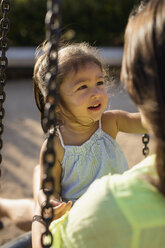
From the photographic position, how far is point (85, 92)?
158cm

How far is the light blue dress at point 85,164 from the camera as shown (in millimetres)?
1622

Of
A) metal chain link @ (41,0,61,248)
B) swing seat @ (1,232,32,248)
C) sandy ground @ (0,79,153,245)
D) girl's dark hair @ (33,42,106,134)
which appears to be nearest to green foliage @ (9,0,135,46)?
sandy ground @ (0,79,153,245)

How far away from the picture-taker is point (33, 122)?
15.1 feet

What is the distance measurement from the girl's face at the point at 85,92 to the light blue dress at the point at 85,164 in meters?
0.13

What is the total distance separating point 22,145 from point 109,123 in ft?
7.65

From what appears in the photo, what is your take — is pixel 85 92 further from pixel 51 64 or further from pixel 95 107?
pixel 51 64

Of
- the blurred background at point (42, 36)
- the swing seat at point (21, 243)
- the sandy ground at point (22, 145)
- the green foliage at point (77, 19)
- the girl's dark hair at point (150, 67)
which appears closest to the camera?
the girl's dark hair at point (150, 67)

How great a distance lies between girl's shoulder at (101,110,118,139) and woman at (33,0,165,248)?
2.83ft

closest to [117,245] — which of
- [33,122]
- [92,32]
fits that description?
[33,122]

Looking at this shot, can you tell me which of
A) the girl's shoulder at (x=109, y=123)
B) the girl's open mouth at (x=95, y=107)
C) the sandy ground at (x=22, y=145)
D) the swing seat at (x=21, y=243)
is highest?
the girl's open mouth at (x=95, y=107)

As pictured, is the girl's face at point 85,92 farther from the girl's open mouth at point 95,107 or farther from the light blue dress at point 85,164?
the light blue dress at point 85,164

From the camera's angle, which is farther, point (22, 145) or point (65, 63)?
point (22, 145)

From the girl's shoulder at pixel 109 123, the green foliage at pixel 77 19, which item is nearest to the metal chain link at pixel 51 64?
the girl's shoulder at pixel 109 123

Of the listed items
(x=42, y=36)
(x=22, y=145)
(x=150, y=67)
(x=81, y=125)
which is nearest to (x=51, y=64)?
(x=150, y=67)
